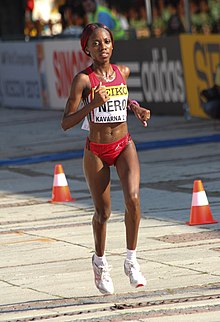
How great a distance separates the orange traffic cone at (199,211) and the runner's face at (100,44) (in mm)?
3599

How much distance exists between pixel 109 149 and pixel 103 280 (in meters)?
0.99

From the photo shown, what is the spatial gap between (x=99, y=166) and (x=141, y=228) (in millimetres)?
3465

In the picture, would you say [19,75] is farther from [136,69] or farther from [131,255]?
[131,255]

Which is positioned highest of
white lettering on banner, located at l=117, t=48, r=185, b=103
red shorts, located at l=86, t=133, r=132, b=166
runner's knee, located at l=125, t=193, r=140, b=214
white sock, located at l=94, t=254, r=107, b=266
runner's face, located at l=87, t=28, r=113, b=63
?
runner's face, located at l=87, t=28, r=113, b=63

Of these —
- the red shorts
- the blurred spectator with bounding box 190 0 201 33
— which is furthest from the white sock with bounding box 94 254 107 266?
the blurred spectator with bounding box 190 0 201 33

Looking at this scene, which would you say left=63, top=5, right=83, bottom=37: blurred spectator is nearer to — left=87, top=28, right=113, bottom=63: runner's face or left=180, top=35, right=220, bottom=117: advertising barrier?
left=180, top=35, right=220, bottom=117: advertising barrier

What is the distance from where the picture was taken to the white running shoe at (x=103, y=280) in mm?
8539

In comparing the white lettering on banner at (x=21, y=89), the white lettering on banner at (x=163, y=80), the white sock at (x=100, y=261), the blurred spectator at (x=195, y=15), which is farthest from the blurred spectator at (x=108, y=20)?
the white sock at (x=100, y=261)

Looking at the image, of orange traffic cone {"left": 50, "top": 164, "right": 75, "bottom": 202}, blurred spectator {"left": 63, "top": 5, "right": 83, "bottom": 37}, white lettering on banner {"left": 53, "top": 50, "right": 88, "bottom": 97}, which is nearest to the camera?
orange traffic cone {"left": 50, "top": 164, "right": 75, "bottom": 202}

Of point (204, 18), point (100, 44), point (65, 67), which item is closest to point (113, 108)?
point (100, 44)

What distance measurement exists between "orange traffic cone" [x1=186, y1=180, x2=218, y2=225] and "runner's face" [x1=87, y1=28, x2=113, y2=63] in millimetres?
3599

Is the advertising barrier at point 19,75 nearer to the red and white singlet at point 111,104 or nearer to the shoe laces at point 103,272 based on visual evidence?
the red and white singlet at point 111,104

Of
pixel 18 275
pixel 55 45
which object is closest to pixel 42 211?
pixel 18 275

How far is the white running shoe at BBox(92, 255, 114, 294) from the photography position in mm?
8539
